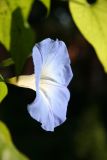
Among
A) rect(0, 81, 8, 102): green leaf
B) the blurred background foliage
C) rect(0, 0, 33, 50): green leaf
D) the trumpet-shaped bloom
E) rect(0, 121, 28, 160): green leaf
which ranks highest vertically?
rect(0, 0, 33, 50): green leaf

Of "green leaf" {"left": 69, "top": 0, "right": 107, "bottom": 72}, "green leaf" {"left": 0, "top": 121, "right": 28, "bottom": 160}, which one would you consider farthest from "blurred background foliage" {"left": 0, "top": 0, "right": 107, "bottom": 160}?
"green leaf" {"left": 0, "top": 121, "right": 28, "bottom": 160}

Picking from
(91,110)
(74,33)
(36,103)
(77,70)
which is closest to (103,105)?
(91,110)

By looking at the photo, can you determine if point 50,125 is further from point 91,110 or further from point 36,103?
point 91,110

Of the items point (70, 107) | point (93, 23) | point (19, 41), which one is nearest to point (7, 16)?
point (19, 41)

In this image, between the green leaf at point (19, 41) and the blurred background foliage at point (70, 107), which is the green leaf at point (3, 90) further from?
the blurred background foliage at point (70, 107)

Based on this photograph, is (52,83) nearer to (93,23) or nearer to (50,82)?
(50,82)

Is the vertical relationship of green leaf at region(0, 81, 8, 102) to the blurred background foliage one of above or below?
above

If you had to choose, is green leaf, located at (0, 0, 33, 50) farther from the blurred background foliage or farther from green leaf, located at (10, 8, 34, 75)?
the blurred background foliage
